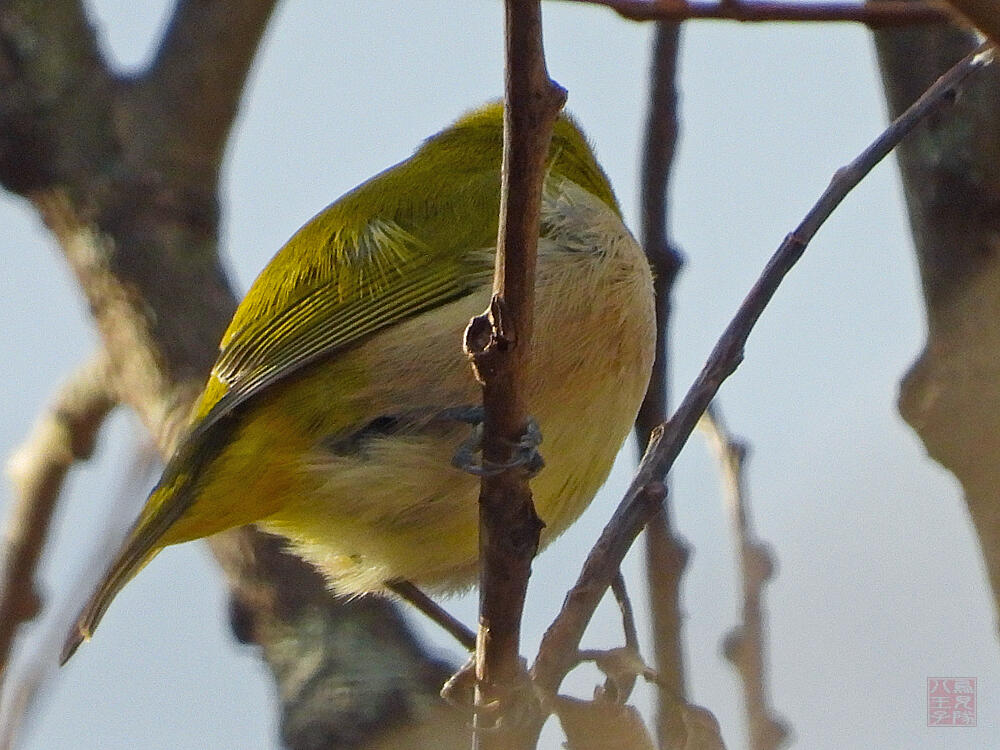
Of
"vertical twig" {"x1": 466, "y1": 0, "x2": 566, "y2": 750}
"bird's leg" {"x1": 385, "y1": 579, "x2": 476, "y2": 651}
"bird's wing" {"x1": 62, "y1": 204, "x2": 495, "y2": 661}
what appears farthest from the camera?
"bird's leg" {"x1": 385, "y1": 579, "x2": 476, "y2": 651}

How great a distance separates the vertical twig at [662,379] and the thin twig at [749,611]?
0.33 feet

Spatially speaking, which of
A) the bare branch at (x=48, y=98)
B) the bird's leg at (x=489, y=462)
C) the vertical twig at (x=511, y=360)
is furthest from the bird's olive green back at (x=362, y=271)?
the bare branch at (x=48, y=98)

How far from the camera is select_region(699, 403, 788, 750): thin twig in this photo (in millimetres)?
1946

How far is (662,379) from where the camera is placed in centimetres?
334

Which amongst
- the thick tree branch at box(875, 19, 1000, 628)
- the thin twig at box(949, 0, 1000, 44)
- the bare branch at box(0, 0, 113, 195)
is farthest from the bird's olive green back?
the thin twig at box(949, 0, 1000, 44)

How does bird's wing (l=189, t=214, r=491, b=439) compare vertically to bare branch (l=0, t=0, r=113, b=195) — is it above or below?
below

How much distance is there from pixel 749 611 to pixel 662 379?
1.13 m

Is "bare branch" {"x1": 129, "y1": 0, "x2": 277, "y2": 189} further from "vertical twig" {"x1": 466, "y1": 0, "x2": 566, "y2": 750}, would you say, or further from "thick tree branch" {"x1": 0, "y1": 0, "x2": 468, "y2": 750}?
"vertical twig" {"x1": 466, "y1": 0, "x2": 566, "y2": 750}

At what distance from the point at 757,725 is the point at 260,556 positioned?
2.54 metres

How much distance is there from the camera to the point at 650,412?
3.29 m

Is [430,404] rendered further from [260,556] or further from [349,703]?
[260,556]

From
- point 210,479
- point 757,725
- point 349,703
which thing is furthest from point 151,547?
point 757,725

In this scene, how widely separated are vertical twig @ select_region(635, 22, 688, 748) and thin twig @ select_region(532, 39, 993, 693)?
0.06 metres

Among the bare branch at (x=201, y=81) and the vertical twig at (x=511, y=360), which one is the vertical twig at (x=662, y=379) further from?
the bare branch at (x=201, y=81)
